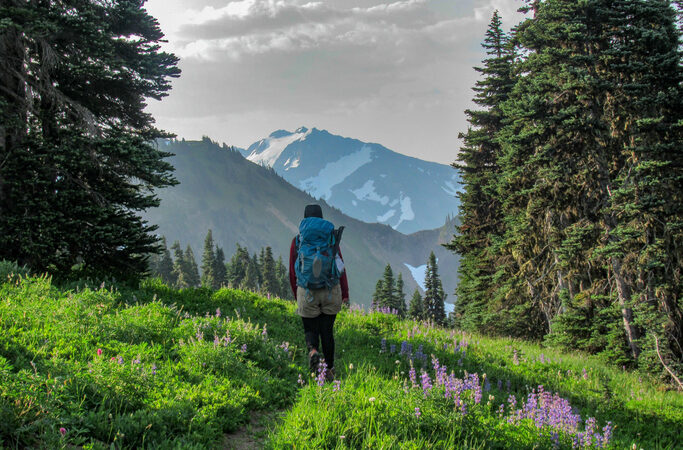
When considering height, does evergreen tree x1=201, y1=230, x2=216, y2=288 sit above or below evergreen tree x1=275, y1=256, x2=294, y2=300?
above

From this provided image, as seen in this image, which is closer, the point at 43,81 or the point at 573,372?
the point at 573,372

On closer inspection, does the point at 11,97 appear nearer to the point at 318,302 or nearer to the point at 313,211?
the point at 313,211

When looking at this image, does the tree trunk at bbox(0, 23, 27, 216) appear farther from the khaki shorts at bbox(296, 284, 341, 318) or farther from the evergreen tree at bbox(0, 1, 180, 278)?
the khaki shorts at bbox(296, 284, 341, 318)

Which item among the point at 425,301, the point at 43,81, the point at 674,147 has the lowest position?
the point at 425,301

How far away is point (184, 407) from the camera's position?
3756 millimetres

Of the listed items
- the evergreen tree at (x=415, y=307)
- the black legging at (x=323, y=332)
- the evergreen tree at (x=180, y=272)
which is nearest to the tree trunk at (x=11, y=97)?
the black legging at (x=323, y=332)

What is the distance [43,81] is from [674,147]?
18607 mm

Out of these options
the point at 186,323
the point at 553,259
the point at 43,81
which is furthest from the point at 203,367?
the point at 553,259

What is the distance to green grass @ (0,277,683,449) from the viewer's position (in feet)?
10.9

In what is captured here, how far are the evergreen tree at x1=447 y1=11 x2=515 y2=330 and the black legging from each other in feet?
63.6

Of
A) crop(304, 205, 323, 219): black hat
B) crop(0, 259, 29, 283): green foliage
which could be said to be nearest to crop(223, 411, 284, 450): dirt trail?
crop(304, 205, 323, 219): black hat

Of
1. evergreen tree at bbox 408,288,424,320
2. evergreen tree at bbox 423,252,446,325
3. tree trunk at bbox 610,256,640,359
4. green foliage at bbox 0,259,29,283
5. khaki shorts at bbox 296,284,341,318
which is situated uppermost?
green foliage at bbox 0,259,29,283

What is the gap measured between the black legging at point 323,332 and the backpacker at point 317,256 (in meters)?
0.47

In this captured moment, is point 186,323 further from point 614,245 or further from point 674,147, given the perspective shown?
point 674,147
